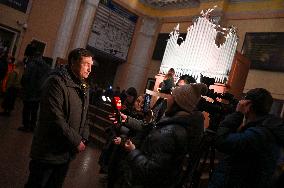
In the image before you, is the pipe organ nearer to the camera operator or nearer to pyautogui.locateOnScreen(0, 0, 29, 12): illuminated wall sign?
the camera operator

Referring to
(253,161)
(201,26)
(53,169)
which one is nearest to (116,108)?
(53,169)

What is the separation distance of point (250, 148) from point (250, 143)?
44 millimetres

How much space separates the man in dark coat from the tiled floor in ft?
4.76

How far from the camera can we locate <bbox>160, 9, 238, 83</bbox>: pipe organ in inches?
317

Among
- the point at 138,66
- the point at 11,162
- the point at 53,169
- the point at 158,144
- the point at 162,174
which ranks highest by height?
the point at 138,66

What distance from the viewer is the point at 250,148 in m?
2.34

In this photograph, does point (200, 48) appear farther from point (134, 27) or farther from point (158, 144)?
point (158, 144)

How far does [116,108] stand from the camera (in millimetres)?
2393

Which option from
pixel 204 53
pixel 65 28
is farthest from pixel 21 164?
pixel 65 28

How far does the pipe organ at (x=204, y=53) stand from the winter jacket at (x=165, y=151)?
5837 mm

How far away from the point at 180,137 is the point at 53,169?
1.19 meters

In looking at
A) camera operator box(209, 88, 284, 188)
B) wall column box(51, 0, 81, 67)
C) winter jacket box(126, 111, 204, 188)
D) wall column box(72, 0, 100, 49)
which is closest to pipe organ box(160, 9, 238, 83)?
wall column box(72, 0, 100, 49)

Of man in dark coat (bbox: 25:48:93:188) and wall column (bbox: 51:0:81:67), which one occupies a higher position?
wall column (bbox: 51:0:81:67)

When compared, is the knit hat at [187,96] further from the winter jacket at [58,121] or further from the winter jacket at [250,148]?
the winter jacket at [58,121]
